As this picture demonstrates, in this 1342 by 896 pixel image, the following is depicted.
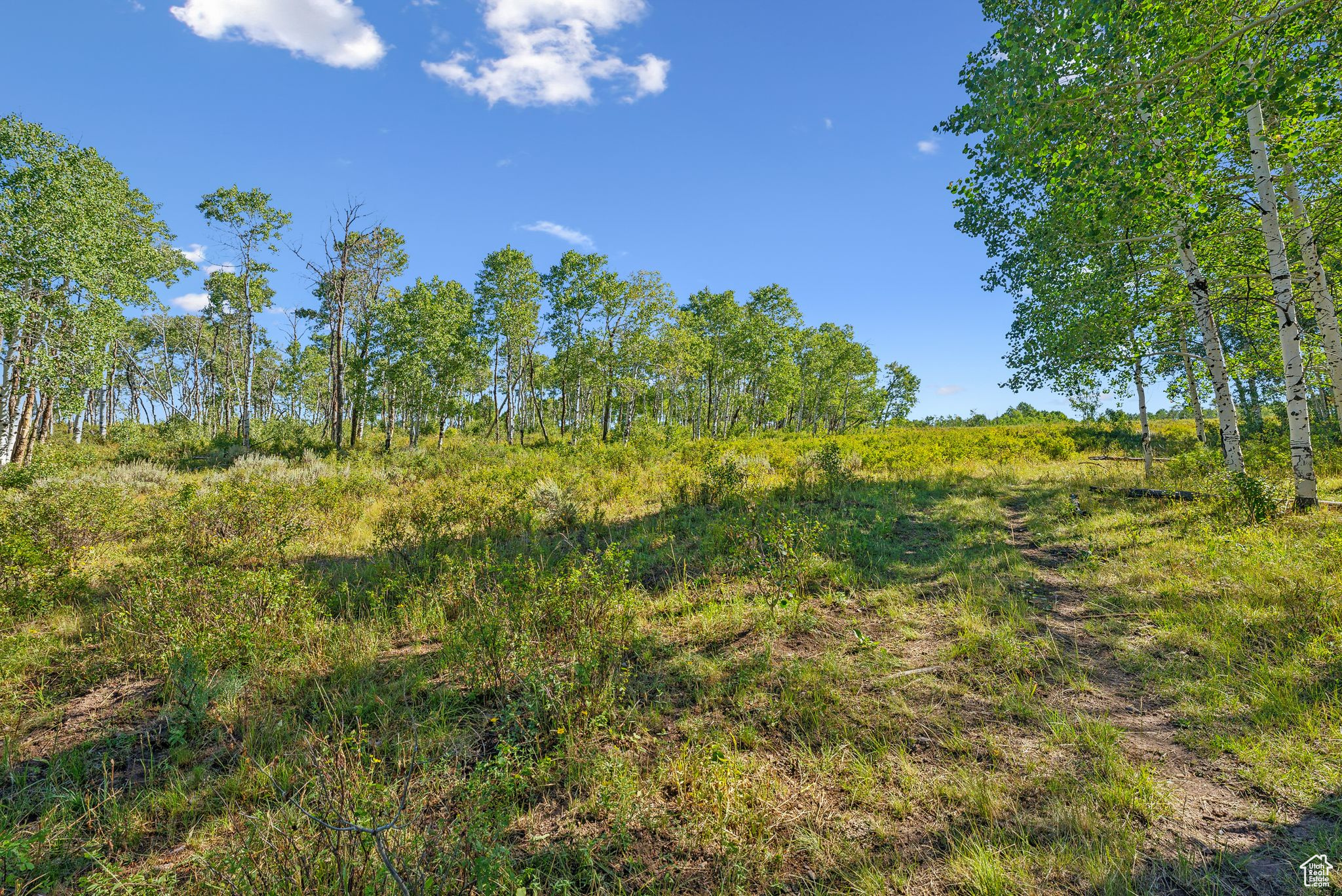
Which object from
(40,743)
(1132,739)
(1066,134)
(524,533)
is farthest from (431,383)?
(1132,739)

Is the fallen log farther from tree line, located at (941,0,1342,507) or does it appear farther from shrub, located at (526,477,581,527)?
shrub, located at (526,477,581,527)

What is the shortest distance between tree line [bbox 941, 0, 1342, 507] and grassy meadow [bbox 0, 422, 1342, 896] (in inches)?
144

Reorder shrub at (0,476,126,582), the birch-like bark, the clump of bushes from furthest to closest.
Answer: the birch-like bark < the clump of bushes < shrub at (0,476,126,582)

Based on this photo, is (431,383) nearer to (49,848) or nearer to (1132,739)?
(49,848)

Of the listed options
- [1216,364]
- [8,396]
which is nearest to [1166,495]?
[1216,364]

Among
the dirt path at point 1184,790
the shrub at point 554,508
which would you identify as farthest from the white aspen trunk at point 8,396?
the dirt path at point 1184,790

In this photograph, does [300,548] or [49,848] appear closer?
[49,848]

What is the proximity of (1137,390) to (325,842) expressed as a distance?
20.3 meters

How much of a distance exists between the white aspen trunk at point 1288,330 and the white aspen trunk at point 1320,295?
0.53 metres

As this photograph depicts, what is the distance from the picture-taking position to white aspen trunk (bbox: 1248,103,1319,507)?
24.7ft

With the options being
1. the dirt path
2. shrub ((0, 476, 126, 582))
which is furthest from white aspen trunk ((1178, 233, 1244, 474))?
shrub ((0, 476, 126, 582))

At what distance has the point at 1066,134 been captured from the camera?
22.7 ft

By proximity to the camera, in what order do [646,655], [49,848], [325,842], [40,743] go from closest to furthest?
[325,842] → [49,848] → [40,743] → [646,655]

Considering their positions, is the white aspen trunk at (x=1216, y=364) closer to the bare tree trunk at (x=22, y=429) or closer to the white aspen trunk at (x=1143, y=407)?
the white aspen trunk at (x=1143, y=407)
